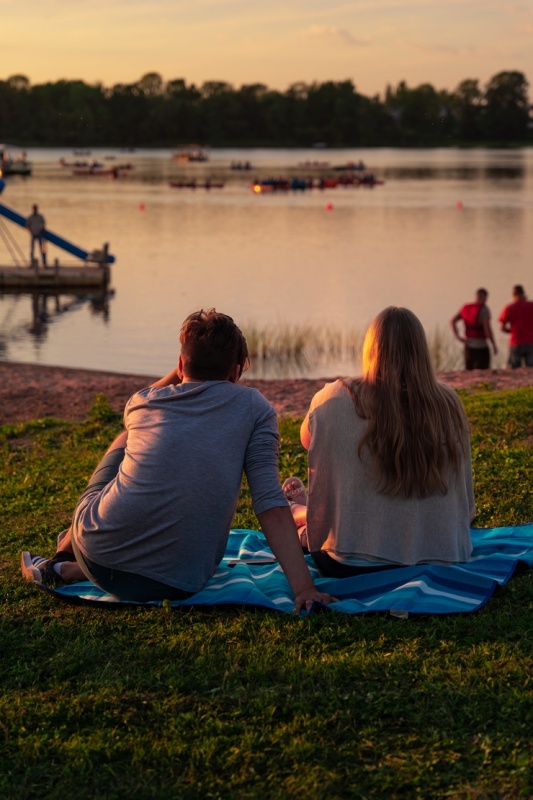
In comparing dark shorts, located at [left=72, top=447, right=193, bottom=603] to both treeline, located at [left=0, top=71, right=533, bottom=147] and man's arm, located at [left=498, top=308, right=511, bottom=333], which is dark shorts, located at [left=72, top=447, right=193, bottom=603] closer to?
man's arm, located at [left=498, top=308, right=511, bottom=333]

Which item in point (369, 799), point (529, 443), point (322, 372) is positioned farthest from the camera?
point (322, 372)

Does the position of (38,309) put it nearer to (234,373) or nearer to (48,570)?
(48,570)

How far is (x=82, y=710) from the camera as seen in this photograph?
137 inches

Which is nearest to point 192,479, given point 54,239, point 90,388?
point 90,388

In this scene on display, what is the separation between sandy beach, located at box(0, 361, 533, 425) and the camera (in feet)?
37.1

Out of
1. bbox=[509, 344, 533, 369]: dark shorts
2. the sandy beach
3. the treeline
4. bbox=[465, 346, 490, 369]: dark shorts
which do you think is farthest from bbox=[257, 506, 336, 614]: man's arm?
the treeline

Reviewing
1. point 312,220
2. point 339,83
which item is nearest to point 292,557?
point 312,220

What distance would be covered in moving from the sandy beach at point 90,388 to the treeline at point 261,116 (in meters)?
140

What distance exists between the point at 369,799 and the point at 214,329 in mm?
1847

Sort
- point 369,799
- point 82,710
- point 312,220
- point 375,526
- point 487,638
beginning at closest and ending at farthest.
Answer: point 369,799
point 82,710
point 487,638
point 375,526
point 312,220

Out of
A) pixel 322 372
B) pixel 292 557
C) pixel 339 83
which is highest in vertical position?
pixel 339 83

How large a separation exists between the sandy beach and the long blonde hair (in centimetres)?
606

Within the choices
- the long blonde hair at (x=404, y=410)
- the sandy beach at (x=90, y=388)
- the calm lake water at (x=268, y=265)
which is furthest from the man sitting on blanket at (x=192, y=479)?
the calm lake water at (x=268, y=265)

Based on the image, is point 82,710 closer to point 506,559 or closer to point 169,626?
point 169,626
